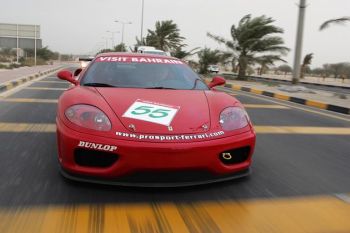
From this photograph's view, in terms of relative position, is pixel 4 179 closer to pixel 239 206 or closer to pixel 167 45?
pixel 239 206

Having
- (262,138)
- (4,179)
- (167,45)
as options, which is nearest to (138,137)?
(4,179)

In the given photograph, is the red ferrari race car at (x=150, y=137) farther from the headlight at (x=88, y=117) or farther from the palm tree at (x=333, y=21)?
the palm tree at (x=333, y=21)

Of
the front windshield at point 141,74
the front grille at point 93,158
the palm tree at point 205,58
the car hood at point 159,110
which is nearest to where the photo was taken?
the front grille at point 93,158

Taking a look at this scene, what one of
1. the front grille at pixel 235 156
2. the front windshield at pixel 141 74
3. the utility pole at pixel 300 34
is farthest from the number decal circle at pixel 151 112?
the utility pole at pixel 300 34

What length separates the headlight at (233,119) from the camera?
377 cm

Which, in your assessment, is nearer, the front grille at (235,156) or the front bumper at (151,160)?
Answer: the front bumper at (151,160)

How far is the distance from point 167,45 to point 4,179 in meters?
46.6

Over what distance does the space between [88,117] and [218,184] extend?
1.24 meters

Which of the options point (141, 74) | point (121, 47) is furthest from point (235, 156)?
point (121, 47)

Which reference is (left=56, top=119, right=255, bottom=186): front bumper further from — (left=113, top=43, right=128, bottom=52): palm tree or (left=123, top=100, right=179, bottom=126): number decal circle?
(left=113, top=43, right=128, bottom=52): palm tree

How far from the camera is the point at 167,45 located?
4966 cm

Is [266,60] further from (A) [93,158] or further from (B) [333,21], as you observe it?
(A) [93,158]

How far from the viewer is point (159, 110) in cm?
380

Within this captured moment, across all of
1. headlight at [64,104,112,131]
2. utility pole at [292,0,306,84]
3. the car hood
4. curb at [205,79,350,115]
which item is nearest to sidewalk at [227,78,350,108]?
curb at [205,79,350,115]
